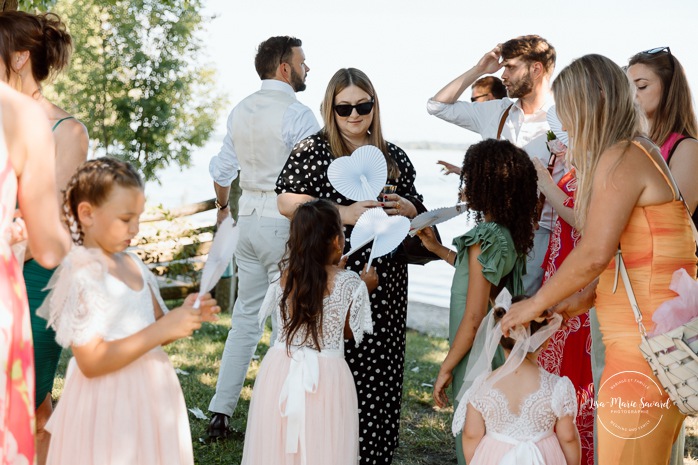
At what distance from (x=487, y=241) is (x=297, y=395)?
95 centimetres

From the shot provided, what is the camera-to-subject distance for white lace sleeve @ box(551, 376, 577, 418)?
2756mm

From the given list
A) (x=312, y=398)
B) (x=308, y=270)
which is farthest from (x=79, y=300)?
(x=312, y=398)

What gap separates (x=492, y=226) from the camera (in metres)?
3.18

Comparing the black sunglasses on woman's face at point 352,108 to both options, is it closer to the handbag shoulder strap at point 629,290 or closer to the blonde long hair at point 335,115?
the blonde long hair at point 335,115

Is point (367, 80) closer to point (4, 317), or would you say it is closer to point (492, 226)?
point (492, 226)

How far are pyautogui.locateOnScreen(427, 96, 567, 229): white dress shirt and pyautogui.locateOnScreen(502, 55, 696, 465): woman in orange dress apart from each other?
5.12 feet

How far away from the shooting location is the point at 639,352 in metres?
2.41

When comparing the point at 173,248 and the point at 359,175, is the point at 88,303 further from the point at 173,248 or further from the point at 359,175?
the point at 173,248

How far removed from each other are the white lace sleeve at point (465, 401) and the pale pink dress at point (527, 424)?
0.04m

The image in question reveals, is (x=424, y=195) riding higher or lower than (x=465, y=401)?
lower

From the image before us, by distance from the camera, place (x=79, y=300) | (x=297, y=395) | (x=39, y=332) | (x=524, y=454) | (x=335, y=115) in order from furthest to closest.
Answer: (x=335, y=115)
(x=297, y=395)
(x=39, y=332)
(x=524, y=454)
(x=79, y=300)

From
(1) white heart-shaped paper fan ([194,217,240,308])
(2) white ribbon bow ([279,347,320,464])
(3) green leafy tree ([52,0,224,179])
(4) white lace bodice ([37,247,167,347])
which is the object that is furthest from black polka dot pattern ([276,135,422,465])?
(3) green leafy tree ([52,0,224,179])

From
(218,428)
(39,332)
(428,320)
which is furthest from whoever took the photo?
(428,320)

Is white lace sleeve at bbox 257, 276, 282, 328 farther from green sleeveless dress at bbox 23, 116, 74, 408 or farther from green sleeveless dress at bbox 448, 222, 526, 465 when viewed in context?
green sleeveless dress at bbox 23, 116, 74, 408
